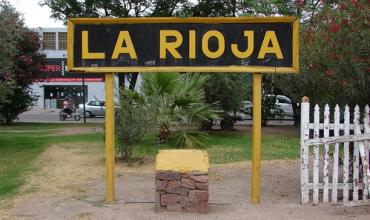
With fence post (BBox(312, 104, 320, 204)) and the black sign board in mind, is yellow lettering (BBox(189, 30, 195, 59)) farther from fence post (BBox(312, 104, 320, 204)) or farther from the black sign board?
fence post (BBox(312, 104, 320, 204))

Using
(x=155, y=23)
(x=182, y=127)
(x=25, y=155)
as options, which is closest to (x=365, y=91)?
(x=155, y=23)

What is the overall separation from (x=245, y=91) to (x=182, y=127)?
16.2 ft

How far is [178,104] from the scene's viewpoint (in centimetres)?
1488

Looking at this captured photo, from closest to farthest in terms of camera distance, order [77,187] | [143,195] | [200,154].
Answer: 1. [200,154]
2. [143,195]
3. [77,187]

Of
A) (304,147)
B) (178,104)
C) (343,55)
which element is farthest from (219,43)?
(178,104)

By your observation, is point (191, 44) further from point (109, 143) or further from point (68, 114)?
point (68, 114)

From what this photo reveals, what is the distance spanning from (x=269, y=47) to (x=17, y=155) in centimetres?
926

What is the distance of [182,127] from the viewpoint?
15016 mm

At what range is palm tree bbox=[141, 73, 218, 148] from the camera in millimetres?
14430

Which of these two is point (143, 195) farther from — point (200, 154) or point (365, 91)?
point (365, 91)

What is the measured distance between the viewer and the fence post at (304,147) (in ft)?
25.9

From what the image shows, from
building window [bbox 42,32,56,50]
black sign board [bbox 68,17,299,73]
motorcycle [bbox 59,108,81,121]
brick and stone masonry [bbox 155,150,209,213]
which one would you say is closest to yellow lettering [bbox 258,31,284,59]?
black sign board [bbox 68,17,299,73]

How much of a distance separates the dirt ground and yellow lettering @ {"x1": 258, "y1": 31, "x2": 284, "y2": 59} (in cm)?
213

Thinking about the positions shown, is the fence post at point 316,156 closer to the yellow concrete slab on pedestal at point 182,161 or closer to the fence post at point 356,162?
the fence post at point 356,162
